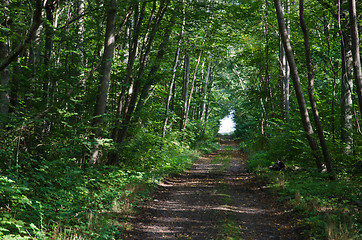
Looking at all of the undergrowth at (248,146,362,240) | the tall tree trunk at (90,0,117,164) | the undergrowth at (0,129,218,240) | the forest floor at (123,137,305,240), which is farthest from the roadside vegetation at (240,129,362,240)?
the tall tree trunk at (90,0,117,164)

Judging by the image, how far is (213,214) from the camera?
6.29 m

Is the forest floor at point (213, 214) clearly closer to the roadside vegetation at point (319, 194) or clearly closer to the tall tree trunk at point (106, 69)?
the roadside vegetation at point (319, 194)

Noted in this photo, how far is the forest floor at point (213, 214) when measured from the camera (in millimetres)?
5164

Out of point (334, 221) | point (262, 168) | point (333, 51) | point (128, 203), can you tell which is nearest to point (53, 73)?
point (128, 203)

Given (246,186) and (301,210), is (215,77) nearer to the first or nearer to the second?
(246,186)

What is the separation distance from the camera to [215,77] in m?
30.7

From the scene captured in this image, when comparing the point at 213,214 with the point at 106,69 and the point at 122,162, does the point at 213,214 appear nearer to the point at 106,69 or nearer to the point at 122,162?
the point at 122,162

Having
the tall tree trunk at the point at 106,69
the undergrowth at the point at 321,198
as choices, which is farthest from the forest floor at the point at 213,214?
the tall tree trunk at the point at 106,69

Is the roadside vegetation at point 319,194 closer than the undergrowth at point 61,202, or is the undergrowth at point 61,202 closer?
the undergrowth at point 61,202

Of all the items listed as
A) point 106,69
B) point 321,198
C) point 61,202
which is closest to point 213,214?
point 321,198

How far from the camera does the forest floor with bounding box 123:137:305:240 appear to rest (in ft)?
16.9

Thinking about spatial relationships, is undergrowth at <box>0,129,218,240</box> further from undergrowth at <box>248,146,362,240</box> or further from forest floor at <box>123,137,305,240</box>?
undergrowth at <box>248,146,362,240</box>

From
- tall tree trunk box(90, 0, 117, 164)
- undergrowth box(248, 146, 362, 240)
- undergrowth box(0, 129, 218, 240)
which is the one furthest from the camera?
tall tree trunk box(90, 0, 117, 164)

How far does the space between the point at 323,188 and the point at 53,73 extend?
24.6 feet
